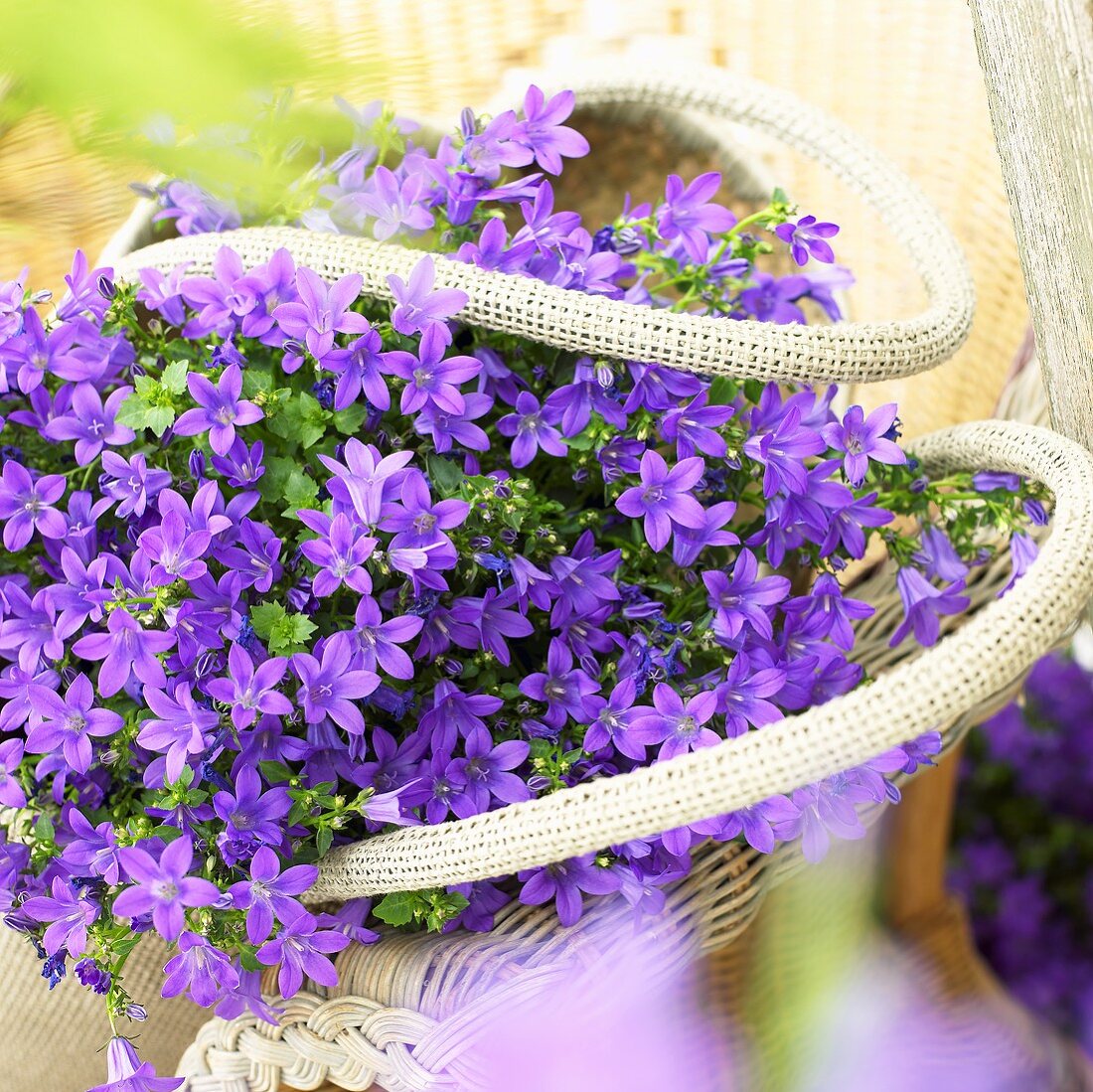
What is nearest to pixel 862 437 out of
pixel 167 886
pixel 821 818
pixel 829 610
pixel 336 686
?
pixel 829 610

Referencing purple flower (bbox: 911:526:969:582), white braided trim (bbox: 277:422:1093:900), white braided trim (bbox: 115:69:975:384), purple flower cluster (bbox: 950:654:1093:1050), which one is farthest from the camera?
purple flower cluster (bbox: 950:654:1093:1050)

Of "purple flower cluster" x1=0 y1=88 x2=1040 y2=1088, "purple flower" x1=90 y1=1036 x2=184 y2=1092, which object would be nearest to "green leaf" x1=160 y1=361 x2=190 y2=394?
"purple flower cluster" x1=0 y1=88 x2=1040 y2=1088

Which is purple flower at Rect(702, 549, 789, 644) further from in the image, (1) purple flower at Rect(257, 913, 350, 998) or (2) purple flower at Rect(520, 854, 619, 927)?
(1) purple flower at Rect(257, 913, 350, 998)

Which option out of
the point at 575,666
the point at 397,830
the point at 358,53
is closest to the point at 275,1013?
the point at 397,830

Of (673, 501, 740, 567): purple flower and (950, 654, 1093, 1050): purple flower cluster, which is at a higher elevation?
(673, 501, 740, 567): purple flower

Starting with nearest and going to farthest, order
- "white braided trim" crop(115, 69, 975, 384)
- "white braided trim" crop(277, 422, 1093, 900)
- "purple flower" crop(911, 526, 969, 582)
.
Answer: "white braided trim" crop(277, 422, 1093, 900), "white braided trim" crop(115, 69, 975, 384), "purple flower" crop(911, 526, 969, 582)

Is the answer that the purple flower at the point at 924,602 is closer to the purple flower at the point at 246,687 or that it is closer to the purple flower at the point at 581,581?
the purple flower at the point at 581,581

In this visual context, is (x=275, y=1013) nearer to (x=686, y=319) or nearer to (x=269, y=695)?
(x=269, y=695)
